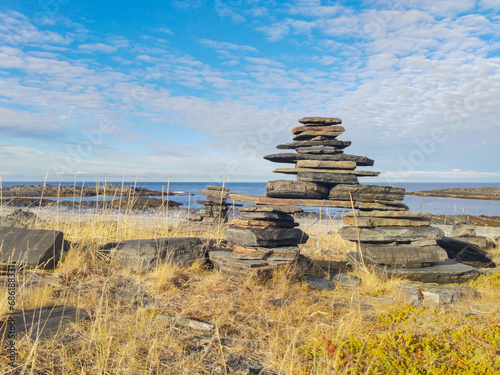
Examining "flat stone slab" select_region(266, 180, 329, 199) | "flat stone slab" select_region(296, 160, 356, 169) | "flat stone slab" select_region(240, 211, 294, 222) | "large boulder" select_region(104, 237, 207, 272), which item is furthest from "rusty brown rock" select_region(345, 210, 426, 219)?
"large boulder" select_region(104, 237, 207, 272)

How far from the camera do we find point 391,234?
285 inches

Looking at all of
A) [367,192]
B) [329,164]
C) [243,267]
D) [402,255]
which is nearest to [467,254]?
[402,255]

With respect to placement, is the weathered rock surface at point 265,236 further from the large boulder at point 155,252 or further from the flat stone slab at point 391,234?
the flat stone slab at point 391,234

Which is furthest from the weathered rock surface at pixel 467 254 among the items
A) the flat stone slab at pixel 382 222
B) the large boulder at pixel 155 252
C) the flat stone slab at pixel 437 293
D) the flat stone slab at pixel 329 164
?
the large boulder at pixel 155 252

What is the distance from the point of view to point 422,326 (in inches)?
173

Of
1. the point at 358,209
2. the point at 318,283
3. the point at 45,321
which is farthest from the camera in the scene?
the point at 358,209

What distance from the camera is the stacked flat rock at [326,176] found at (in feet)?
24.6

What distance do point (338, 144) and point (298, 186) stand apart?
1511mm

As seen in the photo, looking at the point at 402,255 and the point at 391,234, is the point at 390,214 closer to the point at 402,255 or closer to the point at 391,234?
the point at 391,234

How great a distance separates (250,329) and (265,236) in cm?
284

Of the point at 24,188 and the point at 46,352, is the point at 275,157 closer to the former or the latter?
the point at 46,352

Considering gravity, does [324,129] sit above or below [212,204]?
above

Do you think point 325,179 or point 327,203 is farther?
point 325,179

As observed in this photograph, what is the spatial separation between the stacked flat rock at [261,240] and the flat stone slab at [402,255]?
1.56 meters
